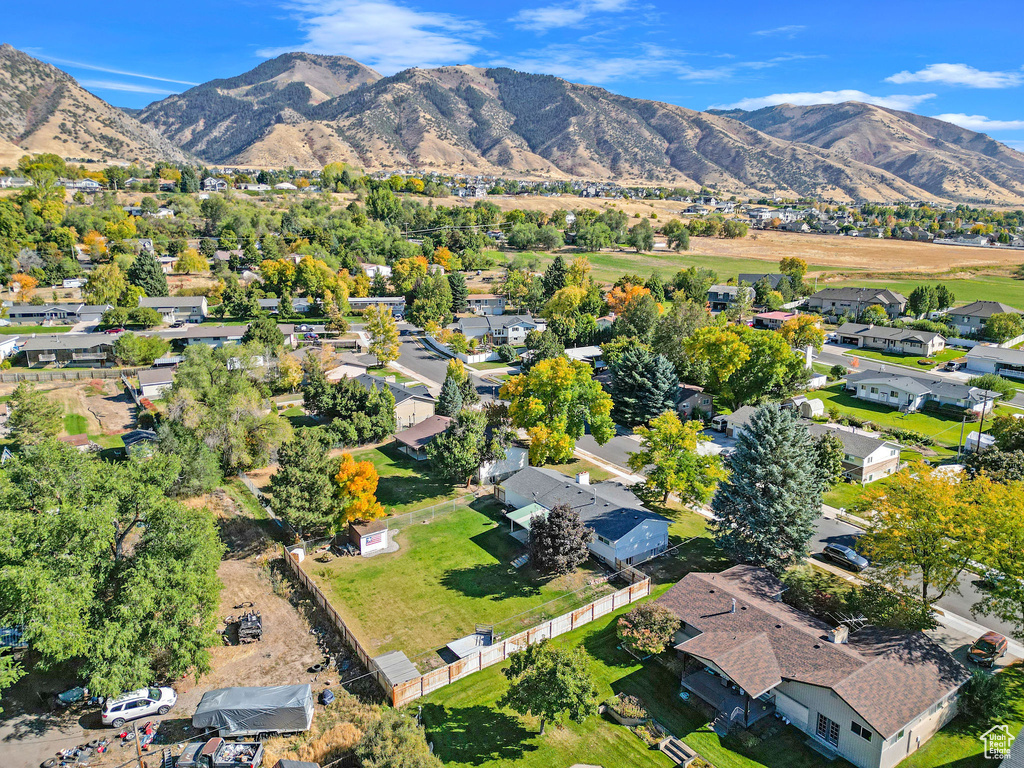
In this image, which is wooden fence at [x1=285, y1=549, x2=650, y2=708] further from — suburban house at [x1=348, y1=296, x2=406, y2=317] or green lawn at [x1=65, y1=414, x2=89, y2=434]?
suburban house at [x1=348, y1=296, x2=406, y2=317]

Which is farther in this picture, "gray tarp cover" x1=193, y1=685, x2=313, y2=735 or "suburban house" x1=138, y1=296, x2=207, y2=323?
"suburban house" x1=138, y1=296, x2=207, y2=323

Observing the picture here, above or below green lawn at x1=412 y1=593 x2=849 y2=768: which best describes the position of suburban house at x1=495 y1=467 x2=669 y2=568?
above

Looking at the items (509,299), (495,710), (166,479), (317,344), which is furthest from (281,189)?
(495,710)

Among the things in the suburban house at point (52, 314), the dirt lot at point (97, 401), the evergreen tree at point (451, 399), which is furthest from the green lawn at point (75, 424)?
the suburban house at point (52, 314)

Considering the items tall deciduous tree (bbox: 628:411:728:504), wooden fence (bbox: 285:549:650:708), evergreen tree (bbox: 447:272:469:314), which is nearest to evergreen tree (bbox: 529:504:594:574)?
wooden fence (bbox: 285:549:650:708)

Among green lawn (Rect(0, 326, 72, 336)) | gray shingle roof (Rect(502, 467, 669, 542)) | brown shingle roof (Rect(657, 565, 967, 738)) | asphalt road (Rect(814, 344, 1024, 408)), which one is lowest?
brown shingle roof (Rect(657, 565, 967, 738))

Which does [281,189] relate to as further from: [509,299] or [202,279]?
[509,299]

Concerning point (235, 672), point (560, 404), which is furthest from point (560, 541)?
point (560, 404)
